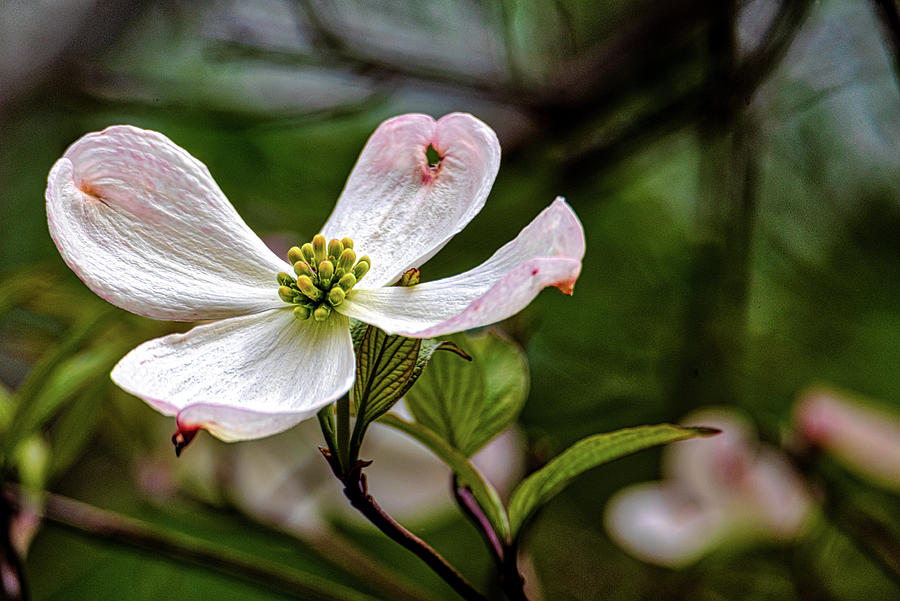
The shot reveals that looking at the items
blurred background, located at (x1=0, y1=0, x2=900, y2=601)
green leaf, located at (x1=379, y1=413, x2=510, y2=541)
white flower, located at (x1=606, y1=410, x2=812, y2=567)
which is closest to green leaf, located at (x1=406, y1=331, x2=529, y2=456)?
green leaf, located at (x1=379, y1=413, x2=510, y2=541)

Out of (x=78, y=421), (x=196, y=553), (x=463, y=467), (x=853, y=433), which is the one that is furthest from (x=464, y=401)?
(x=853, y=433)

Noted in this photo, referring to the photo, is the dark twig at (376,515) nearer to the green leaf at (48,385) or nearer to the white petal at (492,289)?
the white petal at (492,289)

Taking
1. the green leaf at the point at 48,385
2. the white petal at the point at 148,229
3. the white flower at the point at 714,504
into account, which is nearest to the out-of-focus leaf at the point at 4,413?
the green leaf at the point at 48,385

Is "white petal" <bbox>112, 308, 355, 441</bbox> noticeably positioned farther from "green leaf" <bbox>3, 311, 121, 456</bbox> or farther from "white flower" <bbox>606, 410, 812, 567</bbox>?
"white flower" <bbox>606, 410, 812, 567</bbox>

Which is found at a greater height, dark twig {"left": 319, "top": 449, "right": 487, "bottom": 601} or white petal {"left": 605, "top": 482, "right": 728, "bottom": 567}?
dark twig {"left": 319, "top": 449, "right": 487, "bottom": 601}

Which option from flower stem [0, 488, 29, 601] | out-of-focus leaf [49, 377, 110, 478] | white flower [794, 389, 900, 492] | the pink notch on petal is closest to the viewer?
the pink notch on petal

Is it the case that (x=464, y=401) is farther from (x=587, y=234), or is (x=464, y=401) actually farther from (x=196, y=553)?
(x=587, y=234)

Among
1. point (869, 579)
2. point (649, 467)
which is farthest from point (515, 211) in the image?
point (869, 579)
